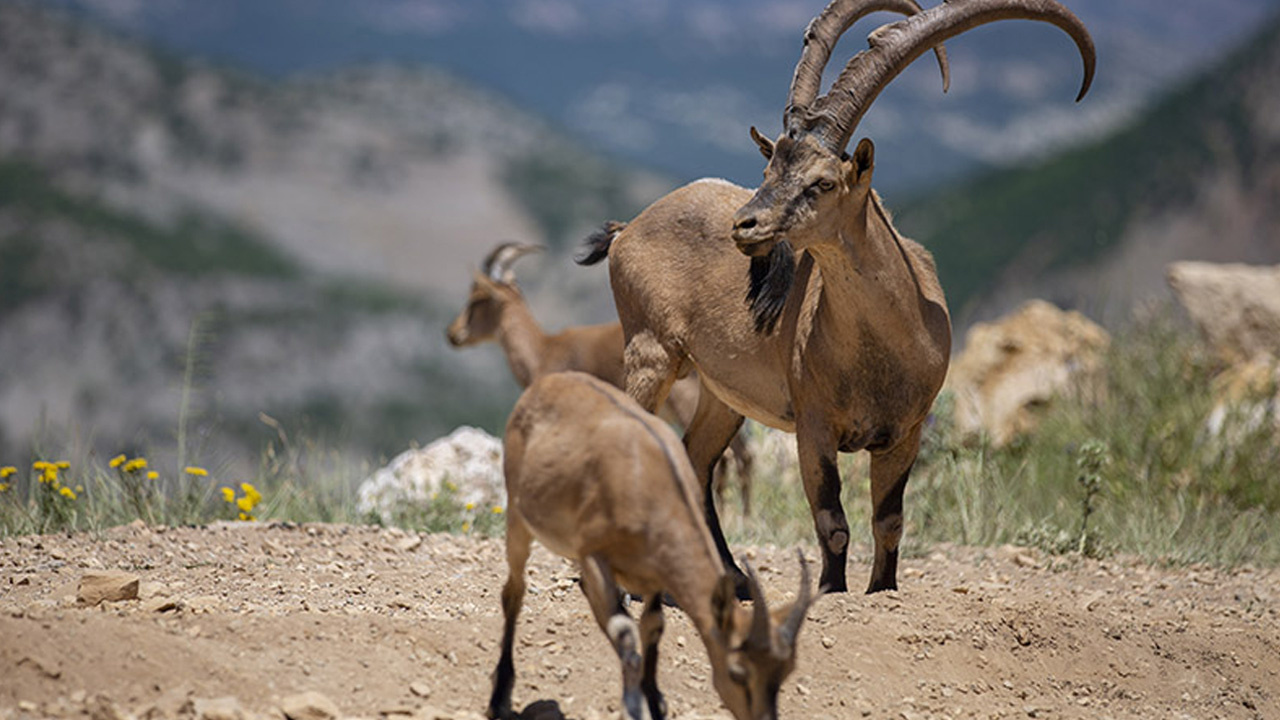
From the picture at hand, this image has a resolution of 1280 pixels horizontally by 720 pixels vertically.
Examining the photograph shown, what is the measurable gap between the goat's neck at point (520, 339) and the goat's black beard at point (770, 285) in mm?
7778

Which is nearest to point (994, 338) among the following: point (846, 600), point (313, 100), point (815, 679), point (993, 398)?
point (993, 398)

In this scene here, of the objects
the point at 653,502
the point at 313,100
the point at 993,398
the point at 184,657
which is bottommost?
the point at 184,657

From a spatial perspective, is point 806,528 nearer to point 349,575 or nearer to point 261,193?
point 349,575

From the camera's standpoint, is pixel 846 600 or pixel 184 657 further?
pixel 846 600

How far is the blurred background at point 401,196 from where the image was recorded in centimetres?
3375

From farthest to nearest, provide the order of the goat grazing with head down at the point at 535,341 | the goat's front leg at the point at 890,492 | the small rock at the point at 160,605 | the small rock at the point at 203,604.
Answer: the goat grazing with head down at the point at 535,341, the goat's front leg at the point at 890,492, the small rock at the point at 203,604, the small rock at the point at 160,605

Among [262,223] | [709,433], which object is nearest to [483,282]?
[709,433]

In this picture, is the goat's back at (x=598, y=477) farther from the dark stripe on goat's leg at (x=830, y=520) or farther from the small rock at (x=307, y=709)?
the dark stripe on goat's leg at (x=830, y=520)

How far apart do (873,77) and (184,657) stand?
151 inches

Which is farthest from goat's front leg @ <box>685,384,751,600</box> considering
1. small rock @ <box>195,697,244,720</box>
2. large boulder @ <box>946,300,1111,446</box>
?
large boulder @ <box>946,300,1111,446</box>

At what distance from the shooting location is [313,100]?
7500 cm

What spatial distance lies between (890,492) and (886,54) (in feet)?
7.02

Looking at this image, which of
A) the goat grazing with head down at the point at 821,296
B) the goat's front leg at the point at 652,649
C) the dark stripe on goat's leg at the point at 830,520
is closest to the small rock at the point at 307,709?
the goat's front leg at the point at 652,649

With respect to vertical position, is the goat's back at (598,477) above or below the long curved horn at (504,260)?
below
